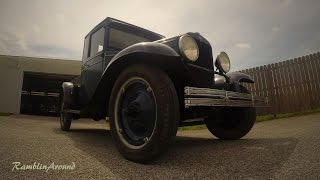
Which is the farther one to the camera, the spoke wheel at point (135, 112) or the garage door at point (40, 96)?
the garage door at point (40, 96)

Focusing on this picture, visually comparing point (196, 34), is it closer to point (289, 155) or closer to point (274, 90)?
point (289, 155)

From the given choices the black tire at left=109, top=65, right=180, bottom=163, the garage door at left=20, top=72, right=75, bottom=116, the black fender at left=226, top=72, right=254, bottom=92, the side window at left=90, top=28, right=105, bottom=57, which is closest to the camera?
the black tire at left=109, top=65, right=180, bottom=163

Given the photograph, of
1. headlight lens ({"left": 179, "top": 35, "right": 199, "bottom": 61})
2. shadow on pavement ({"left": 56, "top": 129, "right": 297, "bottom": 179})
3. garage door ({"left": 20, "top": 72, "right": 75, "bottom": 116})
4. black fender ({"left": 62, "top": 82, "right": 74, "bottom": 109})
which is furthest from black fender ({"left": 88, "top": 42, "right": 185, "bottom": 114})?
garage door ({"left": 20, "top": 72, "right": 75, "bottom": 116})

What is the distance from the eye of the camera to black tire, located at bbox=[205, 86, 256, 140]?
374 cm

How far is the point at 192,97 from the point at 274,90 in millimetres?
7506

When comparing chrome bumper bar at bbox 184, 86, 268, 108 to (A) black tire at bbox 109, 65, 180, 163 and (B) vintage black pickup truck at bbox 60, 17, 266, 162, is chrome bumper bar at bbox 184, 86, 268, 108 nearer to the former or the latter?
(B) vintage black pickup truck at bbox 60, 17, 266, 162

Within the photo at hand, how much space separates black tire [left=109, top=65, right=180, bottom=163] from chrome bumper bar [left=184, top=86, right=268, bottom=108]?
17 cm

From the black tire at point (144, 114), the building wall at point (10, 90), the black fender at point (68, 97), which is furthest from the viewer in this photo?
the building wall at point (10, 90)

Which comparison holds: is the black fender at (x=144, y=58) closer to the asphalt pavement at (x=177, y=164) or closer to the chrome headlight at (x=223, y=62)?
the asphalt pavement at (x=177, y=164)

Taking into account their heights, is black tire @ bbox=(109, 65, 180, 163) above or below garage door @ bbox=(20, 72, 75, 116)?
below

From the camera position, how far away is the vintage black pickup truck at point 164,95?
2.34 metres

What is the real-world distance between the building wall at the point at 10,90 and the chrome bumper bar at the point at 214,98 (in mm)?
16618

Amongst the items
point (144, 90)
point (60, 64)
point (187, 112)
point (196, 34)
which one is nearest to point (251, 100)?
point (187, 112)

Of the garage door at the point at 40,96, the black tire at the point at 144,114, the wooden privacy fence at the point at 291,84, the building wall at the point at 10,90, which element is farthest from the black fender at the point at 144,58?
the garage door at the point at 40,96
